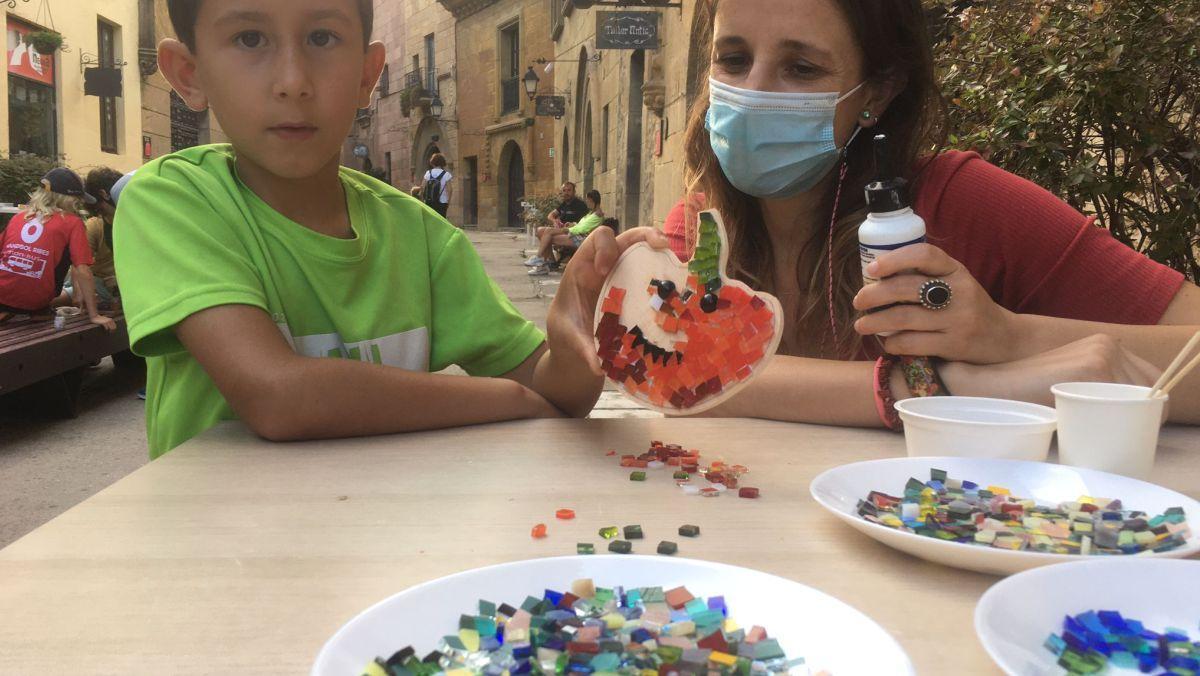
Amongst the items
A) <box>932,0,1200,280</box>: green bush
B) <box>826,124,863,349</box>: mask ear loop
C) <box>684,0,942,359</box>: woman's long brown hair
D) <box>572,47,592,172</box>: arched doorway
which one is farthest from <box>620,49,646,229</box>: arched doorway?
<box>826,124,863,349</box>: mask ear loop

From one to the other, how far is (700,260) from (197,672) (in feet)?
2.83

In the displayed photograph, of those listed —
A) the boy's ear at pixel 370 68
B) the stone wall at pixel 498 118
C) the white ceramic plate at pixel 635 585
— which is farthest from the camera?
the stone wall at pixel 498 118

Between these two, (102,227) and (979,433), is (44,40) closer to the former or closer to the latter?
(102,227)

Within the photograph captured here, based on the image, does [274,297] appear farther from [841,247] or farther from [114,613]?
[841,247]

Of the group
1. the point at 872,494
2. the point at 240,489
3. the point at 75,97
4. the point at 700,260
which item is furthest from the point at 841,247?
the point at 75,97

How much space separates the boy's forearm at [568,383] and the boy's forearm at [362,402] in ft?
0.48

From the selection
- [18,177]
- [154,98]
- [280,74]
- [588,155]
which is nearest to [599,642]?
[280,74]

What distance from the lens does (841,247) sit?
1.86 meters

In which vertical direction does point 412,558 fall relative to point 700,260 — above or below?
below

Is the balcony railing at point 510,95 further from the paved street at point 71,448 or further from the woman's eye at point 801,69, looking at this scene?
the woman's eye at point 801,69

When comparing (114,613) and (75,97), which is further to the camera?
(75,97)

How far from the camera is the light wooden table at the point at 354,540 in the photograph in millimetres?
705

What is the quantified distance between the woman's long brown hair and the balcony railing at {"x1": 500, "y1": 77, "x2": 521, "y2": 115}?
88.4 ft

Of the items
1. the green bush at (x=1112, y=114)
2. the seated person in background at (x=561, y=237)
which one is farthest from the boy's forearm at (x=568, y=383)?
the seated person in background at (x=561, y=237)
